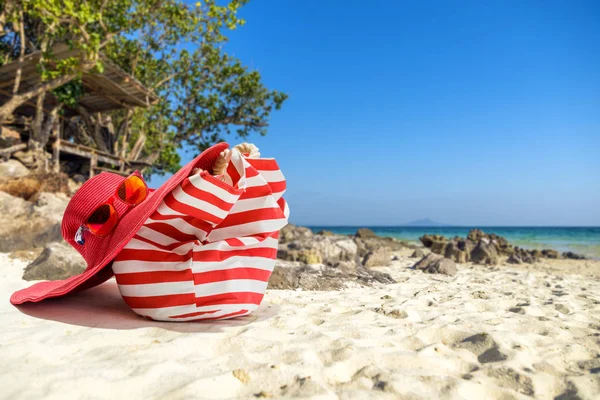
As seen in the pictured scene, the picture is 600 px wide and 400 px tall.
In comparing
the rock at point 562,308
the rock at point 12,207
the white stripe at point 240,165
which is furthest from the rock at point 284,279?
the rock at point 12,207

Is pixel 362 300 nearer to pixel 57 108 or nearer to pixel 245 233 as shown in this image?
pixel 245 233

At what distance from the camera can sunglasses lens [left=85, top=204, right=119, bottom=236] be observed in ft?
8.19

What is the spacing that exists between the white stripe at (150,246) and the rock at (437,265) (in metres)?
5.07

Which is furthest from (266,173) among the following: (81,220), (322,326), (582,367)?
(582,367)

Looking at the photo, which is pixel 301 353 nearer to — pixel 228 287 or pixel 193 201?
pixel 228 287

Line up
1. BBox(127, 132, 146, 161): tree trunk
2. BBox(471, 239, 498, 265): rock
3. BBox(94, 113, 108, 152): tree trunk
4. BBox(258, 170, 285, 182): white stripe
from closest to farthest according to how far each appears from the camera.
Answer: BBox(258, 170, 285, 182): white stripe < BBox(471, 239, 498, 265): rock < BBox(94, 113, 108, 152): tree trunk < BBox(127, 132, 146, 161): tree trunk

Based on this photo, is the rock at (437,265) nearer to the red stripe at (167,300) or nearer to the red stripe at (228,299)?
the red stripe at (228,299)

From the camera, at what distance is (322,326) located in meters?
2.43

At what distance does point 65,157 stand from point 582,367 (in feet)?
56.2

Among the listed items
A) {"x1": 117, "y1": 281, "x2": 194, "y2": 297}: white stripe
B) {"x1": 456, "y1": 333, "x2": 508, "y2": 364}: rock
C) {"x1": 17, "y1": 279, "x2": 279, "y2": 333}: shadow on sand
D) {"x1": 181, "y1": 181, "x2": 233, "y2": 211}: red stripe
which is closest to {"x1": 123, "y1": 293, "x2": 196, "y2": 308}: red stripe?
{"x1": 117, "y1": 281, "x2": 194, "y2": 297}: white stripe

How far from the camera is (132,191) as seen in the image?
8.62 ft

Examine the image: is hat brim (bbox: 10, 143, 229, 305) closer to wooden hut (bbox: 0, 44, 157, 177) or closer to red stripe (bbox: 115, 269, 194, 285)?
red stripe (bbox: 115, 269, 194, 285)

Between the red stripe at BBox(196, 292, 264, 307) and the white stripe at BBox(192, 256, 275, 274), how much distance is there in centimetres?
17

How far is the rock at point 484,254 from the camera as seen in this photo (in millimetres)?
8953
